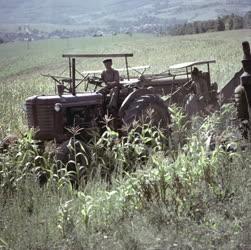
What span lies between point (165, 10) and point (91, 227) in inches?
7344

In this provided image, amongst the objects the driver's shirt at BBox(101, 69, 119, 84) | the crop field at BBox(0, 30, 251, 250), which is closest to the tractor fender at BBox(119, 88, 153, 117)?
the driver's shirt at BBox(101, 69, 119, 84)

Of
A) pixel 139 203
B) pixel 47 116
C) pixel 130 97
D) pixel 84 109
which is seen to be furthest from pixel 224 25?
pixel 139 203

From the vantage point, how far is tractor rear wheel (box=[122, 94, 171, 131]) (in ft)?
28.5

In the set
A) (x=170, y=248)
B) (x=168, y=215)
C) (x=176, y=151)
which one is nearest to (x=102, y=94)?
(x=176, y=151)

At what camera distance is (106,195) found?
17.2ft

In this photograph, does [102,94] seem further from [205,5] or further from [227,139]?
[205,5]

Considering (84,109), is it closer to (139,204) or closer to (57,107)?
(57,107)

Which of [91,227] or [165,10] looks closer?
[91,227]

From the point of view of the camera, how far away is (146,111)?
852 centimetres

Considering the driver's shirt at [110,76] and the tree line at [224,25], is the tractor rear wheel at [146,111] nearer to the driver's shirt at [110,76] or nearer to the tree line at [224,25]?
the driver's shirt at [110,76]

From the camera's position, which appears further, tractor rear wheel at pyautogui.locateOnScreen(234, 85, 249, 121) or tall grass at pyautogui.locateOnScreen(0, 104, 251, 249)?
tractor rear wheel at pyautogui.locateOnScreen(234, 85, 249, 121)

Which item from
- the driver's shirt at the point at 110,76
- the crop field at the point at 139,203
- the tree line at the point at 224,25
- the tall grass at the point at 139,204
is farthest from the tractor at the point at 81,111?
the tree line at the point at 224,25

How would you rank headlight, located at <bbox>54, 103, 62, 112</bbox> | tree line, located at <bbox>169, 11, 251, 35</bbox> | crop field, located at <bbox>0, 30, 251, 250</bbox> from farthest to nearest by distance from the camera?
tree line, located at <bbox>169, 11, 251, 35</bbox>, headlight, located at <bbox>54, 103, 62, 112</bbox>, crop field, located at <bbox>0, 30, 251, 250</bbox>

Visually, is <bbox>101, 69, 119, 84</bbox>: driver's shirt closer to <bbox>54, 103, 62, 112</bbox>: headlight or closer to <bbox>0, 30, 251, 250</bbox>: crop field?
<bbox>54, 103, 62, 112</bbox>: headlight
